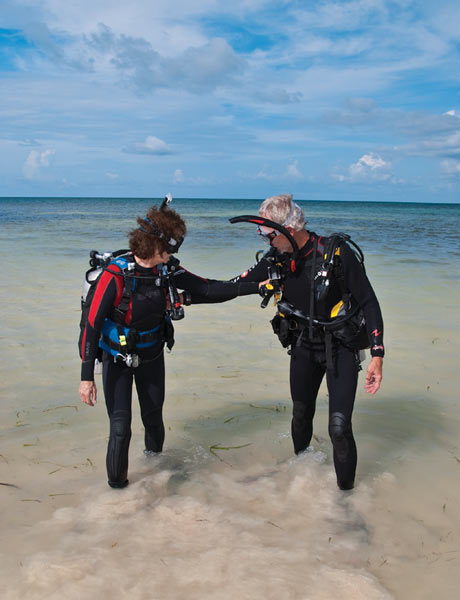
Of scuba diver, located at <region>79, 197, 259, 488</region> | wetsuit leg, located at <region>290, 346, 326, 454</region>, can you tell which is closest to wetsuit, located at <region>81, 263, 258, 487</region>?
scuba diver, located at <region>79, 197, 259, 488</region>

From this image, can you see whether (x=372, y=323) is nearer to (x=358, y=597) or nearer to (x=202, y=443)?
(x=358, y=597)

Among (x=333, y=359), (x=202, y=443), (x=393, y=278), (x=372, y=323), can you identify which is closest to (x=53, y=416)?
(x=202, y=443)

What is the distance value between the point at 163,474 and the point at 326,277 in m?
2.30

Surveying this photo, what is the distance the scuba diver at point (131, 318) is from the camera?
4.11 m

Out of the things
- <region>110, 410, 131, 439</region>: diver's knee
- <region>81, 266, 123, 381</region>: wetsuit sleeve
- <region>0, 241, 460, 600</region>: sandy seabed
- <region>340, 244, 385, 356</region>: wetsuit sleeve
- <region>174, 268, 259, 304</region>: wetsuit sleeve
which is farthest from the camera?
<region>174, 268, 259, 304</region>: wetsuit sleeve

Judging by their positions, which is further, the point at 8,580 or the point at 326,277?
the point at 326,277

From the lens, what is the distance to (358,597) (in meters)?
3.45

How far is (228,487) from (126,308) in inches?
73.1

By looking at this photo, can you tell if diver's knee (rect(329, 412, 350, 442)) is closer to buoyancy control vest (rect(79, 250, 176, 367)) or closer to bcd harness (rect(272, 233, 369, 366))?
bcd harness (rect(272, 233, 369, 366))

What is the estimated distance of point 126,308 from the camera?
4137 mm

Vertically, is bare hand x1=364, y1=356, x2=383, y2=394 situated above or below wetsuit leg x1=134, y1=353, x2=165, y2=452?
above

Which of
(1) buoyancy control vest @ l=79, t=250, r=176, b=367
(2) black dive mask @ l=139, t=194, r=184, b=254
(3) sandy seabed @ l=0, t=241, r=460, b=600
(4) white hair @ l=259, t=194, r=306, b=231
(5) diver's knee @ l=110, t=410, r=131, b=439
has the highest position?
(4) white hair @ l=259, t=194, r=306, b=231

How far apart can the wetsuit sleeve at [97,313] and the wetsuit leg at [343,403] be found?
5.82 feet

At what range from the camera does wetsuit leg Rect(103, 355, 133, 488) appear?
429 centimetres
